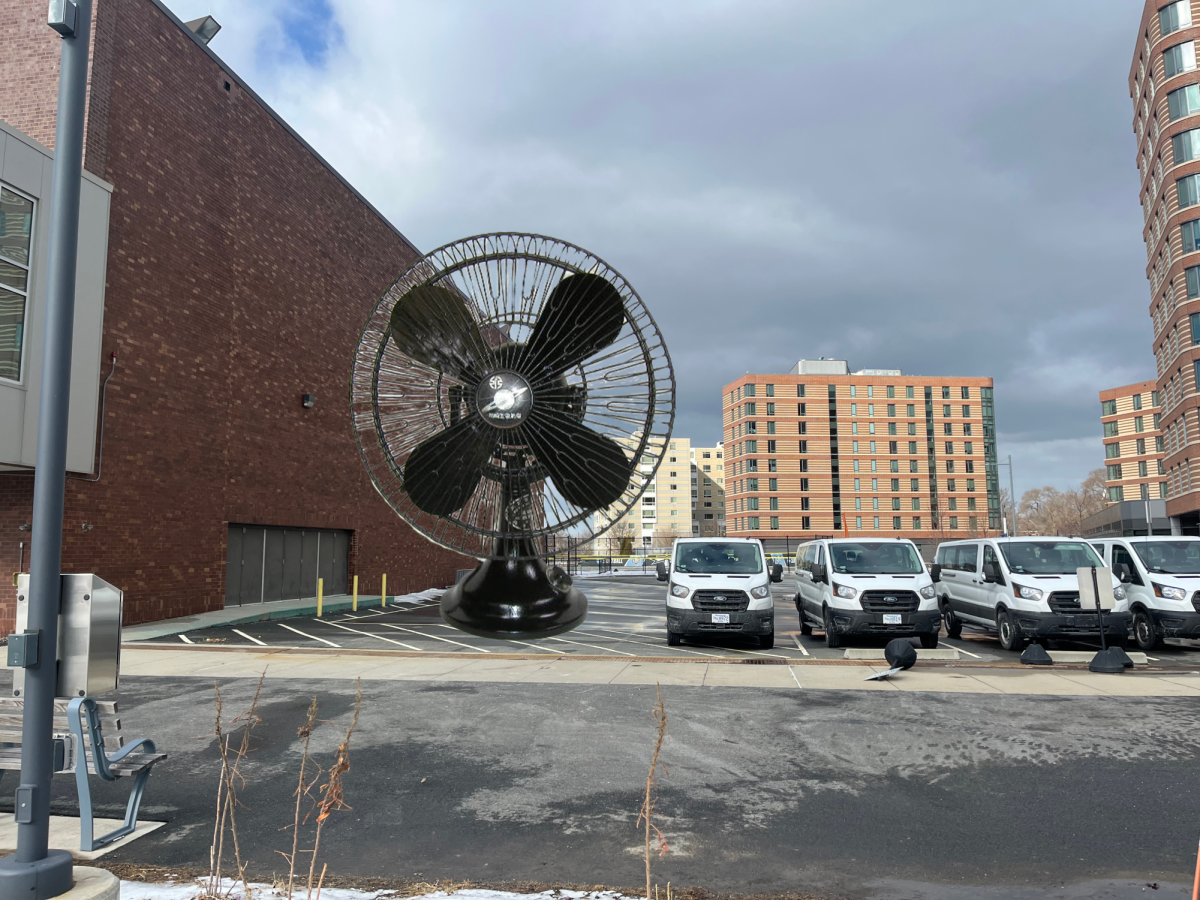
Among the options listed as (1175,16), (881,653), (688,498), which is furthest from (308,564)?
(688,498)

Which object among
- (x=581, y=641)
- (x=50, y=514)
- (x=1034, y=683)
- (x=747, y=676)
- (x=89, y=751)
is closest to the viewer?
(x=50, y=514)

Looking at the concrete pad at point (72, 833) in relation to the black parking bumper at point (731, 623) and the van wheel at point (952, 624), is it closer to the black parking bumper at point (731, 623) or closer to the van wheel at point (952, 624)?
the black parking bumper at point (731, 623)

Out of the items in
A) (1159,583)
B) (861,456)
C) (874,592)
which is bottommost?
(874,592)

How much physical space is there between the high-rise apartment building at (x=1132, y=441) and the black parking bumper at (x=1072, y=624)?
7868 cm

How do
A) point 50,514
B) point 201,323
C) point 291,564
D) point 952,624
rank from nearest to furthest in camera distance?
point 50,514
point 952,624
point 201,323
point 291,564

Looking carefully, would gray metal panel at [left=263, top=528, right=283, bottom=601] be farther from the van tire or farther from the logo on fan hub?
the logo on fan hub

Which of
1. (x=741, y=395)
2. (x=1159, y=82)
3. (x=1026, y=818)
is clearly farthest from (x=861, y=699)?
(x=741, y=395)

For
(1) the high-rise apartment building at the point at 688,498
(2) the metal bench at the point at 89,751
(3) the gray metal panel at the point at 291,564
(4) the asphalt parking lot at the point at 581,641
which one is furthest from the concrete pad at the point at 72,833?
(1) the high-rise apartment building at the point at 688,498

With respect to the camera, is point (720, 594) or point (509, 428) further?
point (720, 594)

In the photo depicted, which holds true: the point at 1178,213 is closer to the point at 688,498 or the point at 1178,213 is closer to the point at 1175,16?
the point at 1175,16

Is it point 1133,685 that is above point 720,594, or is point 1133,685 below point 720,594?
below

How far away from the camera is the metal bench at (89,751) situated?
4312 millimetres

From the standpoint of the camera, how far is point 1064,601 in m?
12.0

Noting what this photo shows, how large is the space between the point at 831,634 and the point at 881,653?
901 mm
